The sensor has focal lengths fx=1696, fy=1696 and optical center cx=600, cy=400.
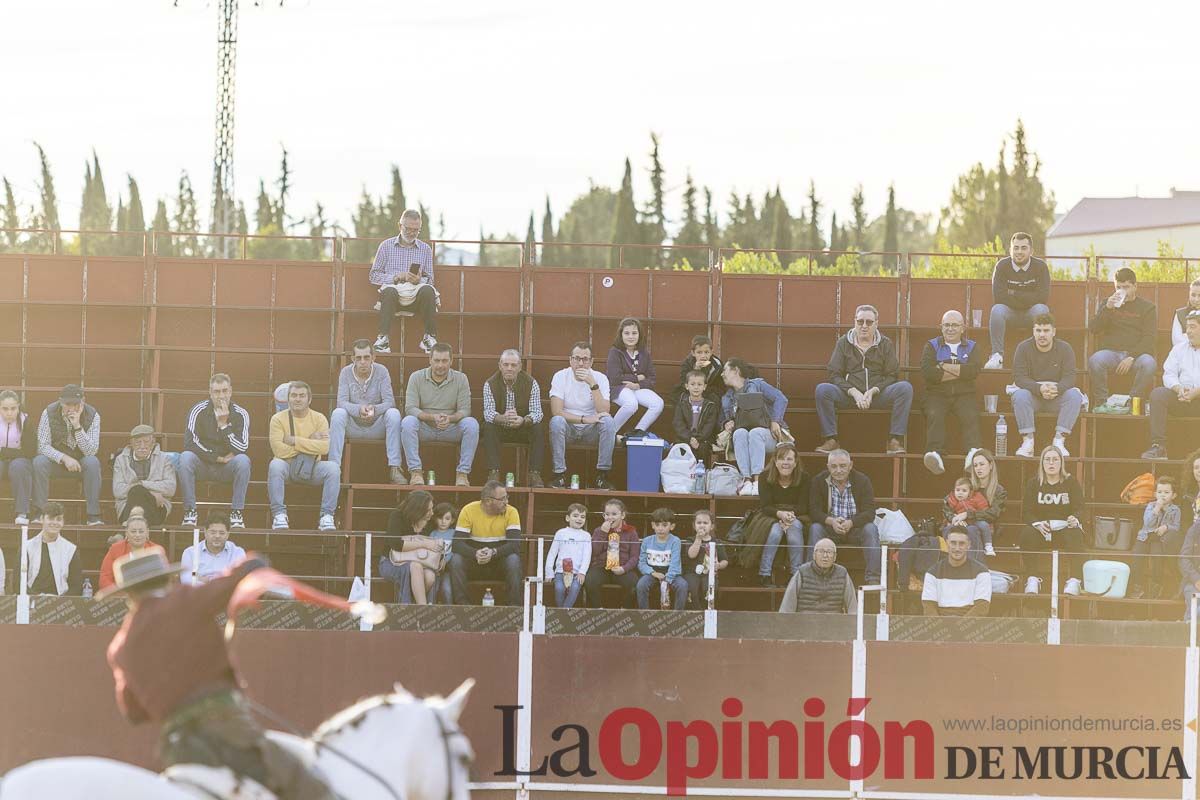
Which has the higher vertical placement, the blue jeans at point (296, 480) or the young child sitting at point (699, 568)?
the blue jeans at point (296, 480)

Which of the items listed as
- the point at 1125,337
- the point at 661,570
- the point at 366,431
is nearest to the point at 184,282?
the point at 366,431

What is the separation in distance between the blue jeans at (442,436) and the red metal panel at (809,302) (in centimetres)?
441

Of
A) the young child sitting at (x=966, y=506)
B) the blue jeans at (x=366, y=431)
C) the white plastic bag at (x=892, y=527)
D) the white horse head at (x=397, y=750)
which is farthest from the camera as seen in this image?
the blue jeans at (x=366, y=431)

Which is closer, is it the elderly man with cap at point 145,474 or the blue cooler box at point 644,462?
the elderly man with cap at point 145,474

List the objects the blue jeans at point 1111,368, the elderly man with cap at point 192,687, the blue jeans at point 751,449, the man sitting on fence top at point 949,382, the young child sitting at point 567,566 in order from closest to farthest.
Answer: the elderly man with cap at point 192,687, the young child sitting at point 567,566, the blue jeans at point 751,449, the man sitting on fence top at point 949,382, the blue jeans at point 1111,368

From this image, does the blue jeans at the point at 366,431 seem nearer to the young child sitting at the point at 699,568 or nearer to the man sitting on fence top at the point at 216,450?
the man sitting on fence top at the point at 216,450

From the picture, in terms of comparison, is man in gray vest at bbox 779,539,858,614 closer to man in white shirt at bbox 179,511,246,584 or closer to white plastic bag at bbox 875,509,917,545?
white plastic bag at bbox 875,509,917,545

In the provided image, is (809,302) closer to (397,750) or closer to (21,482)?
(21,482)

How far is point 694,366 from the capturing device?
14898mm

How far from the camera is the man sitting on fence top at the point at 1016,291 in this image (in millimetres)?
16047

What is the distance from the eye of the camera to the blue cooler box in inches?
591

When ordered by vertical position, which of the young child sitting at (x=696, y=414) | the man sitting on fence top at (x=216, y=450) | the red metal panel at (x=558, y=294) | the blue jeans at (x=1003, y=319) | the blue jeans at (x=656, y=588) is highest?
the red metal panel at (x=558, y=294)

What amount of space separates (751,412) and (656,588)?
2.34 metres

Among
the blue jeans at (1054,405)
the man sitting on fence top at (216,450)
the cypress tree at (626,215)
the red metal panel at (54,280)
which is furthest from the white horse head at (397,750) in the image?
the cypress tree at (626,215)
